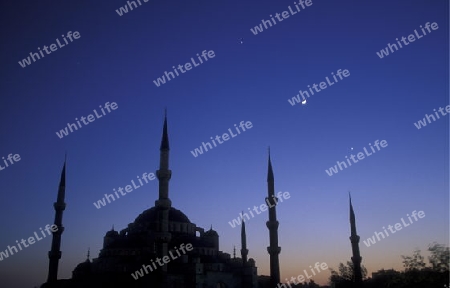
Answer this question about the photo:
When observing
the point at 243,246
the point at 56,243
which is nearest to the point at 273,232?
the point at 243,246

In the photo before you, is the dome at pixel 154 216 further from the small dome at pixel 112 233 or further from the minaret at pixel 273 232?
the minaret at pixel 273 232

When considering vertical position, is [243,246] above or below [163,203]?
below

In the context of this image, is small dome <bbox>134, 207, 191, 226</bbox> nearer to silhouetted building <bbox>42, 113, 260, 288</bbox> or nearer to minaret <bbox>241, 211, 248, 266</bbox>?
silhouetted building <bbox>42, 113, 260, 288</bbox>

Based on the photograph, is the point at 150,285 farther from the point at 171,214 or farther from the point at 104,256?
the point at 171,214

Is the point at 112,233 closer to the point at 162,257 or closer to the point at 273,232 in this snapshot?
the point at 162,257

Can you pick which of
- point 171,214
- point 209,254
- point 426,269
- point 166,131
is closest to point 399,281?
point 426,269

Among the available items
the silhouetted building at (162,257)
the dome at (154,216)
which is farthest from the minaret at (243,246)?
the dome at (154,216)

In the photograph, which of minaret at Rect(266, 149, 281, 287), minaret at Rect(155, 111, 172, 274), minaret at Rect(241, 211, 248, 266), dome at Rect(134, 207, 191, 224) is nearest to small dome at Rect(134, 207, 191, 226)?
dome at Rect(134, 207, 191, 224)
